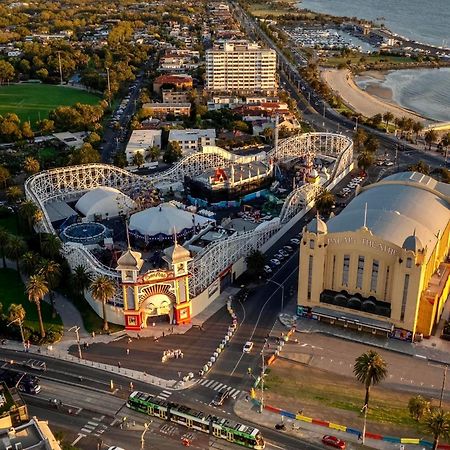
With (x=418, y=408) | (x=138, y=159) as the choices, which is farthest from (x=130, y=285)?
(x=138, y=159)

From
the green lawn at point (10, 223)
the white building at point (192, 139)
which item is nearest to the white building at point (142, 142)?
the white building at point (192, 139)

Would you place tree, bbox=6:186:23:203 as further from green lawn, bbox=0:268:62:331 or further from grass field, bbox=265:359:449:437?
grass field, bbox=265:359:449:437

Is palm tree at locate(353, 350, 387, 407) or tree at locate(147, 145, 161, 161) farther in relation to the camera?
tree at locate(147, 145, 161, 161)

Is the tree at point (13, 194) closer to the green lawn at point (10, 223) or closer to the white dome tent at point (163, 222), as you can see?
the green lawn at point (10, 223)

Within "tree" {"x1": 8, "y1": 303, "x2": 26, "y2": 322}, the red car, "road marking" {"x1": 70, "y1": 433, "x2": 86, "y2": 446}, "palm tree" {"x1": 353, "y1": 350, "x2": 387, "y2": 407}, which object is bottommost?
"road marking" {"x1": 70, "y1": 433, "x2": 86, "y2": 446}

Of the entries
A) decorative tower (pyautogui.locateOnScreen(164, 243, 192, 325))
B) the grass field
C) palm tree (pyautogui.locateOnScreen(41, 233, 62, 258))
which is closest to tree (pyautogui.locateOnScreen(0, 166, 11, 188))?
palm tree (pyautogui.locateOnScreen(41, 233, 62, 258))

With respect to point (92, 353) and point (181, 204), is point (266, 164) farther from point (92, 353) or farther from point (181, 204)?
point (92, 353)
